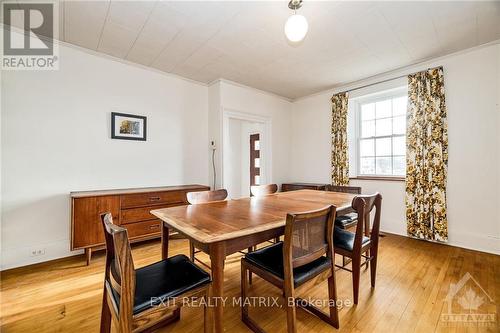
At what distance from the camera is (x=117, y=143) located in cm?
302

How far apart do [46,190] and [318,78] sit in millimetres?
4198

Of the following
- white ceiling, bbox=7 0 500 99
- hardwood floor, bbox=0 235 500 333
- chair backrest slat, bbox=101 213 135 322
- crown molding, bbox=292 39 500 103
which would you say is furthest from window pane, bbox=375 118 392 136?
chair backrest slat, bbox=101 213 135 322

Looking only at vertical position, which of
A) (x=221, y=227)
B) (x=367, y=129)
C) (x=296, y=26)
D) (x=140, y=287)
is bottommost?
(x=140, y=287)

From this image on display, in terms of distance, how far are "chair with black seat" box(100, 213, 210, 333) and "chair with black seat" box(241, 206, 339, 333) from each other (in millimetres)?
395

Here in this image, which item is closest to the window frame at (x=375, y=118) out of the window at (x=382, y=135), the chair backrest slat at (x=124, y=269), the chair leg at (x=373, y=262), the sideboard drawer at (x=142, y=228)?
the window at (x=382, y=135)

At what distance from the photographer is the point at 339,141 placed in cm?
396

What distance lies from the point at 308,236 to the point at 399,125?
127 inches

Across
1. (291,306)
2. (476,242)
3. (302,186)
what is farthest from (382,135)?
(291,306)

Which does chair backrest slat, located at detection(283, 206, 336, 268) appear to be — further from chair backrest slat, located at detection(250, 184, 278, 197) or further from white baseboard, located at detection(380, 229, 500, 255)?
white baseboard, located at detection(380, 229, 500, 255)

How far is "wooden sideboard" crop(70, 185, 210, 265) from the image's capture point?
7.77 ft

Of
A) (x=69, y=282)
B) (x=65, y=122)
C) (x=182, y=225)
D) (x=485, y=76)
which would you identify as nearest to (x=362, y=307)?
(x=182, y=225)

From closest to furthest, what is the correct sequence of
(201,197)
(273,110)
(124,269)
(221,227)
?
1. (124,269)
2. (221,227)
3. (201,197)
4. (273,110)

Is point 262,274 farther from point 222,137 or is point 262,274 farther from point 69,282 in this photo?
point 222,137

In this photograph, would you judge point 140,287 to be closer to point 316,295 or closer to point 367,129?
point 316,295
